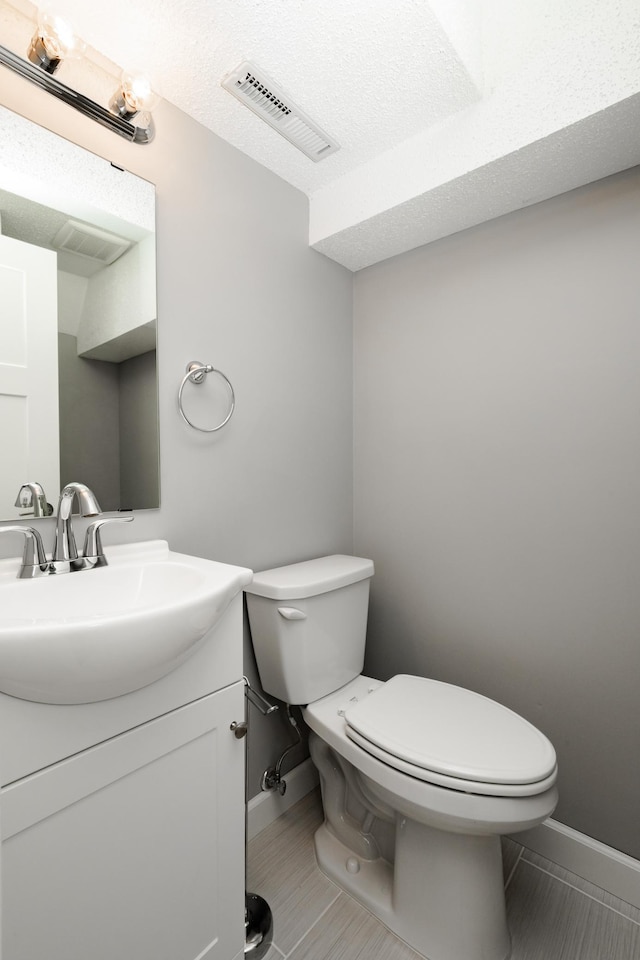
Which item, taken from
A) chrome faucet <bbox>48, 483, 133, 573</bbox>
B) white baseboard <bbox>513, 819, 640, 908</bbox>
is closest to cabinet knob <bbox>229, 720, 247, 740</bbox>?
chrome faucet <bbox>48, 483, 133, 573</bbox>

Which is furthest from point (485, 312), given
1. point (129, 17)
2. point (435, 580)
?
point (129, 17)

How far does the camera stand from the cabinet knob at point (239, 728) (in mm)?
981

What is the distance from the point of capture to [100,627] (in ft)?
2.04

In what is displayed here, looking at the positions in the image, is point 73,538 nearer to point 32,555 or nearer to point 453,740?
point 32,555

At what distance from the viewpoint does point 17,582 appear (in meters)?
0.91

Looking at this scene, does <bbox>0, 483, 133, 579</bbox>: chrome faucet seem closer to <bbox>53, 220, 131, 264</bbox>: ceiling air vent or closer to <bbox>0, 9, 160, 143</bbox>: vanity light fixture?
<bbox>53, 220, 131, 264</bbox>: ceiling air vent

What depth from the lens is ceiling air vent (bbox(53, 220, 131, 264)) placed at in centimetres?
107

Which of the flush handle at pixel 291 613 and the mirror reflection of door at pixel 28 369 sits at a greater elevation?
the mirror reflection of door at pixel 28 369

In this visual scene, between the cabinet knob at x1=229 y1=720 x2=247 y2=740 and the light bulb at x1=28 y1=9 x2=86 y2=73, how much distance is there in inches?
56.6

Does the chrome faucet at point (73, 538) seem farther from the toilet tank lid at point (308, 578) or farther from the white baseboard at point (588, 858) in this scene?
the white baseboard at point (588, 858)

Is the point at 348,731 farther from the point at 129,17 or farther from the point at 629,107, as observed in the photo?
the point at 129,17

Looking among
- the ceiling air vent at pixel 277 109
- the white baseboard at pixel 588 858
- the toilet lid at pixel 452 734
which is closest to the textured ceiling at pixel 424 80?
the ceiling air vent at pixel 277 109

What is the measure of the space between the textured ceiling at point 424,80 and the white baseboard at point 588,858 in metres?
1.90

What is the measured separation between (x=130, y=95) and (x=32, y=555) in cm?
106
